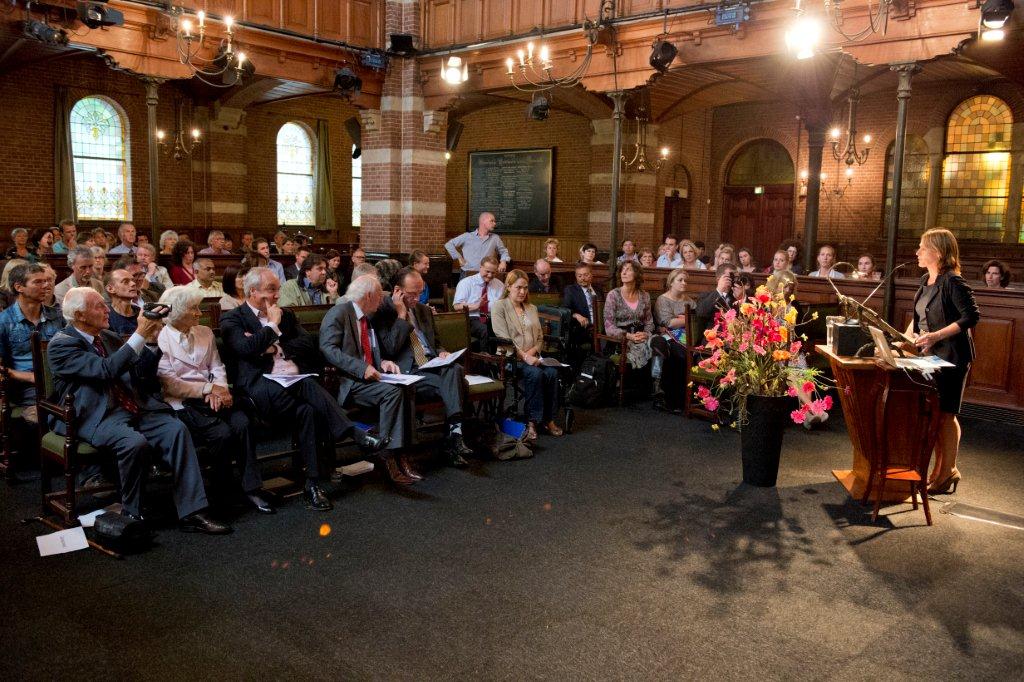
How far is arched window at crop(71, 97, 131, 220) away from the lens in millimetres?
14039

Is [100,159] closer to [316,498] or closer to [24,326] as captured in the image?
[24,326]

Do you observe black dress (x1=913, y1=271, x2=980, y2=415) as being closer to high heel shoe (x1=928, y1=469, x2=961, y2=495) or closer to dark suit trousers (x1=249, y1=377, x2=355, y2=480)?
high heel shoe (x1=928, y1=469, x2=961, y2=495)

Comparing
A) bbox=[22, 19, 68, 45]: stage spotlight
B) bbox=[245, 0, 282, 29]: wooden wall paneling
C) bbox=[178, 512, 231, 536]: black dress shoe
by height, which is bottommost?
bbox=[178, 512, 231, 536]: black dress shoe

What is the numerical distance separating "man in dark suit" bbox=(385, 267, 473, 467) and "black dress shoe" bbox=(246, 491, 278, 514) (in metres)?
1.19

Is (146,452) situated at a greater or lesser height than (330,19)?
lesser

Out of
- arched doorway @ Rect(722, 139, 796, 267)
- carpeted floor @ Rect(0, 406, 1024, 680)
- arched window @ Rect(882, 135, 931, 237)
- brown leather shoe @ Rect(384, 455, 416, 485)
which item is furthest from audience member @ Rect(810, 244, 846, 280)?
arched doorway @ Rect(722, 139, 796, 267)

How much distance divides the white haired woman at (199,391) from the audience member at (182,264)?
11.8ft

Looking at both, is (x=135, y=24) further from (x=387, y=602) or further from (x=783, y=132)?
(x=783, y=132)

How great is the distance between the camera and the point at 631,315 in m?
7.18

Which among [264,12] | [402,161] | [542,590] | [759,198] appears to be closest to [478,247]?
[402,161]

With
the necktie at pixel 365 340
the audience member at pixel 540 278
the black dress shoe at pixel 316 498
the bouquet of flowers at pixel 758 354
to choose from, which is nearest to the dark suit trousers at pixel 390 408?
the necktie at pixel 365 340

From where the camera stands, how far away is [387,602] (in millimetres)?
3312

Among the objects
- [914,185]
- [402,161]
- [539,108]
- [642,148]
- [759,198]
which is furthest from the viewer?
[759,198]

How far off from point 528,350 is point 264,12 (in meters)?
6.96
